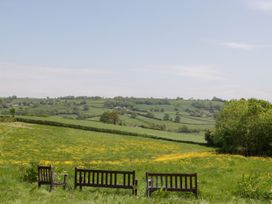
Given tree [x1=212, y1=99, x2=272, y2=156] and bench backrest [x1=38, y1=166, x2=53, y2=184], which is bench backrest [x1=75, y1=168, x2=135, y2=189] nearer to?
bench backrest [x1=38, y1=166, x2=53, y2=184]

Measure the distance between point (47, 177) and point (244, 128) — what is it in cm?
4731

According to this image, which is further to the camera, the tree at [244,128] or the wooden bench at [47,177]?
the tree at [244,128]

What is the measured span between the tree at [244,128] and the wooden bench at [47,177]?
46020 mm

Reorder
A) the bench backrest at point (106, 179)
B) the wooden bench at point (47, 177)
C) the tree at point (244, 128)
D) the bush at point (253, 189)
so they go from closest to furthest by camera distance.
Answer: the bush at point (253, 189) → the bench backrest at point (106, 179) → the wooden bench at point (47, 177) → the tree at point (244, 128)

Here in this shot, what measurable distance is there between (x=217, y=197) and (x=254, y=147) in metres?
46.7

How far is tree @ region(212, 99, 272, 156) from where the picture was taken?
2328 inches

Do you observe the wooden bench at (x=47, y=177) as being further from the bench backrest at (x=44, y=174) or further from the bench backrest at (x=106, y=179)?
the bench backrest at (x=106, y=179)

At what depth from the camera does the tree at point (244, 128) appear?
194ft

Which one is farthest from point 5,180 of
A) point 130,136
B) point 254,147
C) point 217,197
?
point 130,136

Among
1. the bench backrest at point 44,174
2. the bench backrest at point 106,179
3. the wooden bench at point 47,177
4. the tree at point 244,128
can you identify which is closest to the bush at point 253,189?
the bench backrest at point 106,179

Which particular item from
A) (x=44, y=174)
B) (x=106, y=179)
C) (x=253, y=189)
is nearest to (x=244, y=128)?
(x=253, y=189)

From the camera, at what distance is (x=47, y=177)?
19.6 m

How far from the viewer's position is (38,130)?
3061 inches

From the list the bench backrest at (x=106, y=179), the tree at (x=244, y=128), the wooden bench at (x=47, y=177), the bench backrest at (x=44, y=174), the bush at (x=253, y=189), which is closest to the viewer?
the bush at (x=253, y=189)
